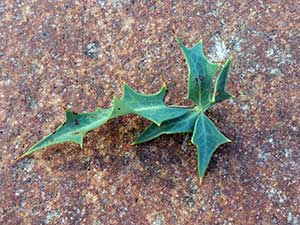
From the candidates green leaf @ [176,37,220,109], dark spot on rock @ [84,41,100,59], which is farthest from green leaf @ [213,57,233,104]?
dark spot on rock @ [84,41,100,59]

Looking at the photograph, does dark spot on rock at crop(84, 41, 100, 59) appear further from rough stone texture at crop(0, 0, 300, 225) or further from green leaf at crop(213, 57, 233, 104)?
green leaf at crop(213, 57, 233, 104)

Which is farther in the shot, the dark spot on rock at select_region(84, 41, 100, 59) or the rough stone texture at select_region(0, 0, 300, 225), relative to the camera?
the dark spot on rock at select_region(84, 41, 100, 59)

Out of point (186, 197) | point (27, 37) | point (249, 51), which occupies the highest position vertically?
point (27, 37)

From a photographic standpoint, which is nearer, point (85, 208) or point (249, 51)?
point (85, 208)

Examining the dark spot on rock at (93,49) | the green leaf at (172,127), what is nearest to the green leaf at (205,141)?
the green leaf at (172,127)

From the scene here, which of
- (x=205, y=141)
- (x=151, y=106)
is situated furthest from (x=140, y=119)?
(x=205, y=141)

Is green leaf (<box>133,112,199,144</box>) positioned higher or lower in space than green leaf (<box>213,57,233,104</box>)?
lower

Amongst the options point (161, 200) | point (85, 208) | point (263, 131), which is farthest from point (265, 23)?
point (85, 208)

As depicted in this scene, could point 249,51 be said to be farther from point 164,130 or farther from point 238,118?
point 164,130

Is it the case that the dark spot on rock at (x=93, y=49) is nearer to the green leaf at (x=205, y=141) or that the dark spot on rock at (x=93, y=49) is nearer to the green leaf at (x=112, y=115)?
the green leaf at (x=112, y=115)
